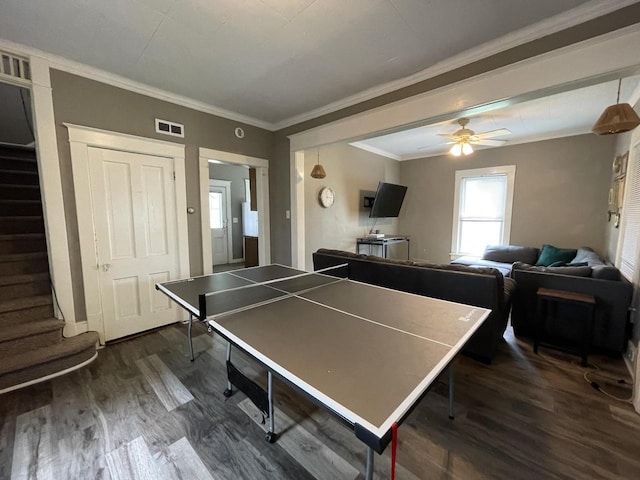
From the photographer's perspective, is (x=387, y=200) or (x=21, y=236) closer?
(x=21, y=236)

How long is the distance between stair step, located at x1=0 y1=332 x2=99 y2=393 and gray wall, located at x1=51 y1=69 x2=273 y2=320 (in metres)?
0.32

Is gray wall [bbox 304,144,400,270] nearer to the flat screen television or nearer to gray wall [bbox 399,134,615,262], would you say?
the flat screen television

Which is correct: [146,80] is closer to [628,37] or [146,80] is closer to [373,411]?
[373,411]

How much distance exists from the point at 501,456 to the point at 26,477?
2594 mm

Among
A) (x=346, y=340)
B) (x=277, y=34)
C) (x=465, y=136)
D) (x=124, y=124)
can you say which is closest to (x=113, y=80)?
(x=124, y=124)

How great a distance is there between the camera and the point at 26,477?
55.9 inches

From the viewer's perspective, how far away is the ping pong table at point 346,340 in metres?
0.88

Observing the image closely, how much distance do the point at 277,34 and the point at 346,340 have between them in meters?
2.23

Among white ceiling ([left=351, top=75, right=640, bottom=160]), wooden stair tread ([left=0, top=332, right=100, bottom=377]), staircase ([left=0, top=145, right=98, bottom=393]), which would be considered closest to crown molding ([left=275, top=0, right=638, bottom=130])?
white ceiling ([left=351, top=75, right=640, bottom=160])

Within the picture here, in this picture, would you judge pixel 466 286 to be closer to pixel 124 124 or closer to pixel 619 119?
pixel 619 119

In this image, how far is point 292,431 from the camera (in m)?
1.71

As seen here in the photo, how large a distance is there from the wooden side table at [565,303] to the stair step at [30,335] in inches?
181

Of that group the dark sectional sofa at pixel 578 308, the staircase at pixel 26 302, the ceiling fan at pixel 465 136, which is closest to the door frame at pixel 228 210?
the staircase at pixel 26 302

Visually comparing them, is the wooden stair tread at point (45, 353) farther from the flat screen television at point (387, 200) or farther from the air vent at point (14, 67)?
the flat screen television at point (387, 200)
